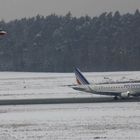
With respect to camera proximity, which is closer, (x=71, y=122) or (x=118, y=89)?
(x=71, y=122)

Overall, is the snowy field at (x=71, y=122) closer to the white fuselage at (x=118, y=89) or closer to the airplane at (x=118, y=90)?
the airplane at (x=118, y=90)

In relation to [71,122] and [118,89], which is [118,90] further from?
[71,122]

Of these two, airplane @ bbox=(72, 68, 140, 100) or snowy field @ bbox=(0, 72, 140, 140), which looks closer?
snowy field @ bbox=(0, 72, 140, 140)

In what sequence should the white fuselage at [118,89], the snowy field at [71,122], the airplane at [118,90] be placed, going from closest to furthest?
1. the snowy field at [71,122]
2. the airplane at [118,90]
3. the white fuselage at [118,89]

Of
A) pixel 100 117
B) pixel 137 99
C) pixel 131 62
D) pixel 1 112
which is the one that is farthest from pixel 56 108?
pixel 131 62

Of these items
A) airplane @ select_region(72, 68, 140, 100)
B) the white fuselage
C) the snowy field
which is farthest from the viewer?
the white fuselage

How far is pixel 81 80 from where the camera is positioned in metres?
71.4

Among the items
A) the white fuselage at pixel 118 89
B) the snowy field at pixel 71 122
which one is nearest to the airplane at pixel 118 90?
the white fuselage at pixel 118 89

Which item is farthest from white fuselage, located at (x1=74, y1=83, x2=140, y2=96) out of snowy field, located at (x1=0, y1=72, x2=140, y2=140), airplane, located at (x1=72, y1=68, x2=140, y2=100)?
snowy field, located at (x1=0, y1=72, x2=140, y2=140)

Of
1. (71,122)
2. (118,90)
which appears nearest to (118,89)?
(118,90)

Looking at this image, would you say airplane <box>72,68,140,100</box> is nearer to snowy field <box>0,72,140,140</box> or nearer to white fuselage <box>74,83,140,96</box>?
white fuselage <box>74,83,140,96</box>

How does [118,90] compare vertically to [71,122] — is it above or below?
above

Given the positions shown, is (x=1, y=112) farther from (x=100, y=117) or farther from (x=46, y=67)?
(x=46, y=67)

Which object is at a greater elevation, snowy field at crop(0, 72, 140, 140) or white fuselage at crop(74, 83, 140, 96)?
white fuselage at crop(74, 83, 140, 96)
